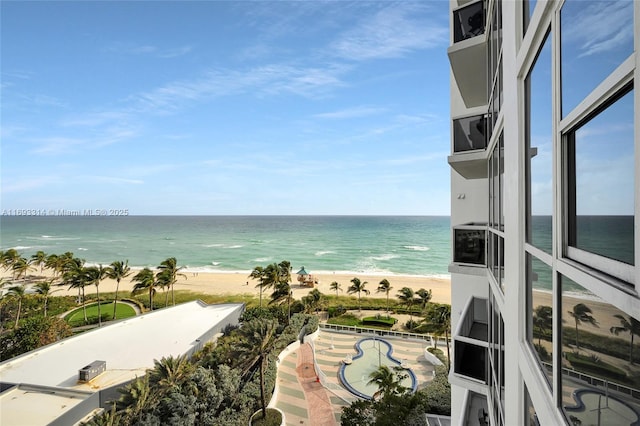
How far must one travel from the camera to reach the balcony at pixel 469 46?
6.46 metres

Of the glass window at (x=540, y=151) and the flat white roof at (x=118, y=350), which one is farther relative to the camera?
the flat white roof at (x=118, y=350)

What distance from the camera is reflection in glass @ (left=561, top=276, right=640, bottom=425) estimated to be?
3.80 ft

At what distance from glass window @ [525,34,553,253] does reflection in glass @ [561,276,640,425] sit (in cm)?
56

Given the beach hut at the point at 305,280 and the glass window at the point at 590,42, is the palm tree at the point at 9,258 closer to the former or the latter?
the beach hut at the point at 305,280

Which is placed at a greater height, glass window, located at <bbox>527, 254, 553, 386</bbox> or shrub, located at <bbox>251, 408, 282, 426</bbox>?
glass window, located at <bbox>527, 254, 553, 386</bbox>

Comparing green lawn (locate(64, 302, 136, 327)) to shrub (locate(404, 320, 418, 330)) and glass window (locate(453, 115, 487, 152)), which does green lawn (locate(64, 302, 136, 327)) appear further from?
glass window (locate(453, 115, 487, 152))

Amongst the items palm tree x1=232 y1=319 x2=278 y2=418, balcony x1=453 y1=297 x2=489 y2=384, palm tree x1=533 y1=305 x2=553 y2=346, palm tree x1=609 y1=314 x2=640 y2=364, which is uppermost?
palm tree x1=609 y1=314 x2=640 y2=364

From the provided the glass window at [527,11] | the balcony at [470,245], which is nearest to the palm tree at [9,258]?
the balcony at [470,245]

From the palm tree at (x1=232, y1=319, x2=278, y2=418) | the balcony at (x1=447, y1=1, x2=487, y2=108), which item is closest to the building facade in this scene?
the balcony at (x1=447, y1=1, x2=487, y2=108)

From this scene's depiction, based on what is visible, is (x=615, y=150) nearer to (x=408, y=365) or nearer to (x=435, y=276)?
(x=408, y=365)

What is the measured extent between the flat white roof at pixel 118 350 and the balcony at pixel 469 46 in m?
18.8

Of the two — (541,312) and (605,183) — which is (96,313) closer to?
(541,312)

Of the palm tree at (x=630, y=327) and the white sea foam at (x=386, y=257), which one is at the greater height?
the palm tree at (x=630, y=327)

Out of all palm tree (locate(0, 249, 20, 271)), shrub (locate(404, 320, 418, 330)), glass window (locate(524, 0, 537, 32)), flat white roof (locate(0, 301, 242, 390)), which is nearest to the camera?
glass window (locate(524, 0, 537, 32))
